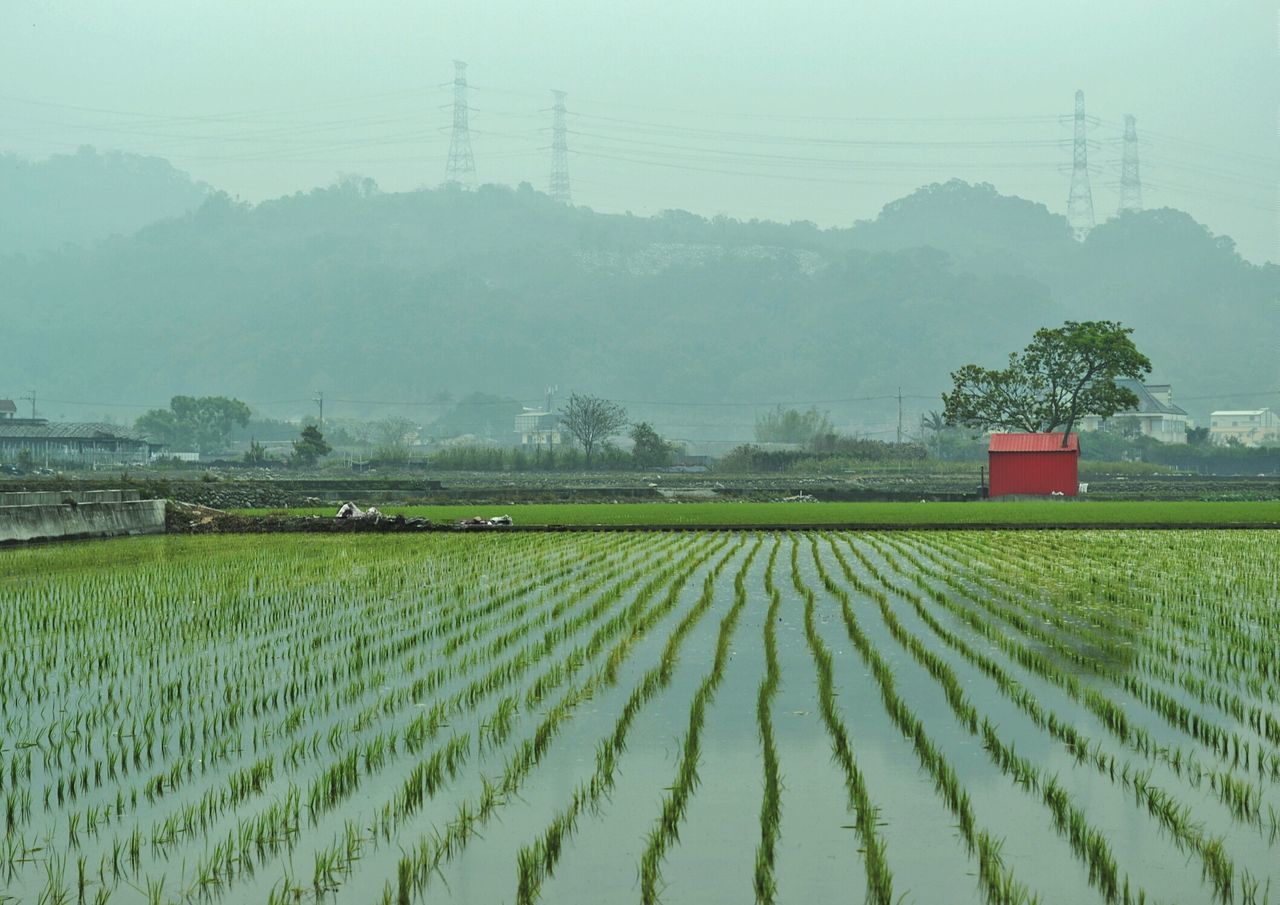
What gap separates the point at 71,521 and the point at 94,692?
19122 millimetres

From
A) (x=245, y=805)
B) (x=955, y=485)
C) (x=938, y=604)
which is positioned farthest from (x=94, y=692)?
(x=955, y=485)

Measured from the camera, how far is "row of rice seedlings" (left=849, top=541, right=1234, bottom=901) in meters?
4.49

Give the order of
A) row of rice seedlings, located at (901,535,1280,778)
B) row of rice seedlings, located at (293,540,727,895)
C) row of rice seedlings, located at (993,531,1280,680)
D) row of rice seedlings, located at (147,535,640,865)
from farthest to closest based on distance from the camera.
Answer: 1. row of rice seedlings, located at (993,531,1280,680)
2. row of rice seedlings, located at (901,535,1280,778)
3. row of rice seedlings, located at (147,535,640,865)
4. row of rice seedlings, located at (293,540,727,895)

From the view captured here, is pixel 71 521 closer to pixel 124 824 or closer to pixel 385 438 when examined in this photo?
pixel 124 824

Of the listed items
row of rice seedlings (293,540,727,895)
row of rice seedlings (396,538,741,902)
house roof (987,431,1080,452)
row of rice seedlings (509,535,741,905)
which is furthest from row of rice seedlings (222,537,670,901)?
house roof (987,431,1080,452)

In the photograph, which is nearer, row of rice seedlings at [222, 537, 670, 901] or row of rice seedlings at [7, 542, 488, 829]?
row of rice seedlings at [222, 537, 670, 901]

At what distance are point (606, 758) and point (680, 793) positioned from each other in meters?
0.72

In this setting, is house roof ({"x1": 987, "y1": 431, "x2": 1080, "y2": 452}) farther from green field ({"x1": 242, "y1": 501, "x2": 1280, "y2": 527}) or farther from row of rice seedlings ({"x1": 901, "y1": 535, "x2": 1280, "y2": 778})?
row of rice seedlings ({"x1": 901, "y1": 535, "x2": 1280, "y2": 778})

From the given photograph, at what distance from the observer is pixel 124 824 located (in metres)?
5.10

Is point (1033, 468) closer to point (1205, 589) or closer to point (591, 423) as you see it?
point (1205, 589)

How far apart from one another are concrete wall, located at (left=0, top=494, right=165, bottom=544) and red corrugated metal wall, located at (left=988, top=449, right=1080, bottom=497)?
35497 millimetres

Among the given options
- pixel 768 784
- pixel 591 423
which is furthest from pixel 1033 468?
pixel 591 423

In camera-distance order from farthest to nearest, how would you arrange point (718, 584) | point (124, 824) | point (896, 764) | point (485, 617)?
point (718, 584), point (485, 617), point (896, 764), point (124, 824)

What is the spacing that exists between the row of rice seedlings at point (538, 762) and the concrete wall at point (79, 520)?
16.4 meters
